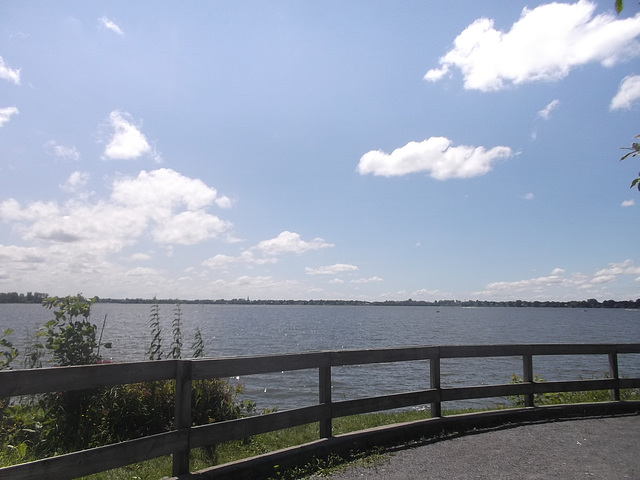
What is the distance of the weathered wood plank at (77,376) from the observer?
3795mm

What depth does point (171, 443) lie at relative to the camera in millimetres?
4590

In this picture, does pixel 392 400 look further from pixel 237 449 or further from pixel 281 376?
pixel 281 376

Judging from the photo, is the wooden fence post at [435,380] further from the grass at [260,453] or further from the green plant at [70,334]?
the green plant at [70,334]

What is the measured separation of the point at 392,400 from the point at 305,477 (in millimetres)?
1972

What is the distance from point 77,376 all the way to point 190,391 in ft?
3.71

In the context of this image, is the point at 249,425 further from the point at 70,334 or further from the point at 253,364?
the point at 70,334

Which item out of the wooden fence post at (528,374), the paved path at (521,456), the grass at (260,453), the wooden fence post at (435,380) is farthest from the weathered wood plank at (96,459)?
the wooden fence post at (528,374)

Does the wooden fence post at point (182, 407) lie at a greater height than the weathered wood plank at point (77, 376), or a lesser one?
lesser

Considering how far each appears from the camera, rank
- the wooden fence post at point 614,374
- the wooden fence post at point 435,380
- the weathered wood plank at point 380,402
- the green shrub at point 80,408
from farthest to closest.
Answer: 1. the wooden fence post at point 614,374
2. the wooden fence post at point 435,380
3. the green shrub at point 80,408
4. the weathered wood plank at point 380,402

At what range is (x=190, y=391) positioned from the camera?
15.9 ft

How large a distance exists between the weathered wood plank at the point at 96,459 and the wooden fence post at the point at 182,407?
8cm

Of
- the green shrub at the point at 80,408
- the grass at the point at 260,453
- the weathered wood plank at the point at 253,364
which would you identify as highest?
the weathered wood plank at the point at 253,364

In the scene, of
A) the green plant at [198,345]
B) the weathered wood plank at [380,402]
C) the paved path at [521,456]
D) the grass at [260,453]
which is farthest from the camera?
the green plant at [198,345]

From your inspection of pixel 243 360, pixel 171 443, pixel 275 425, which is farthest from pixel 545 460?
pixel 171 443
